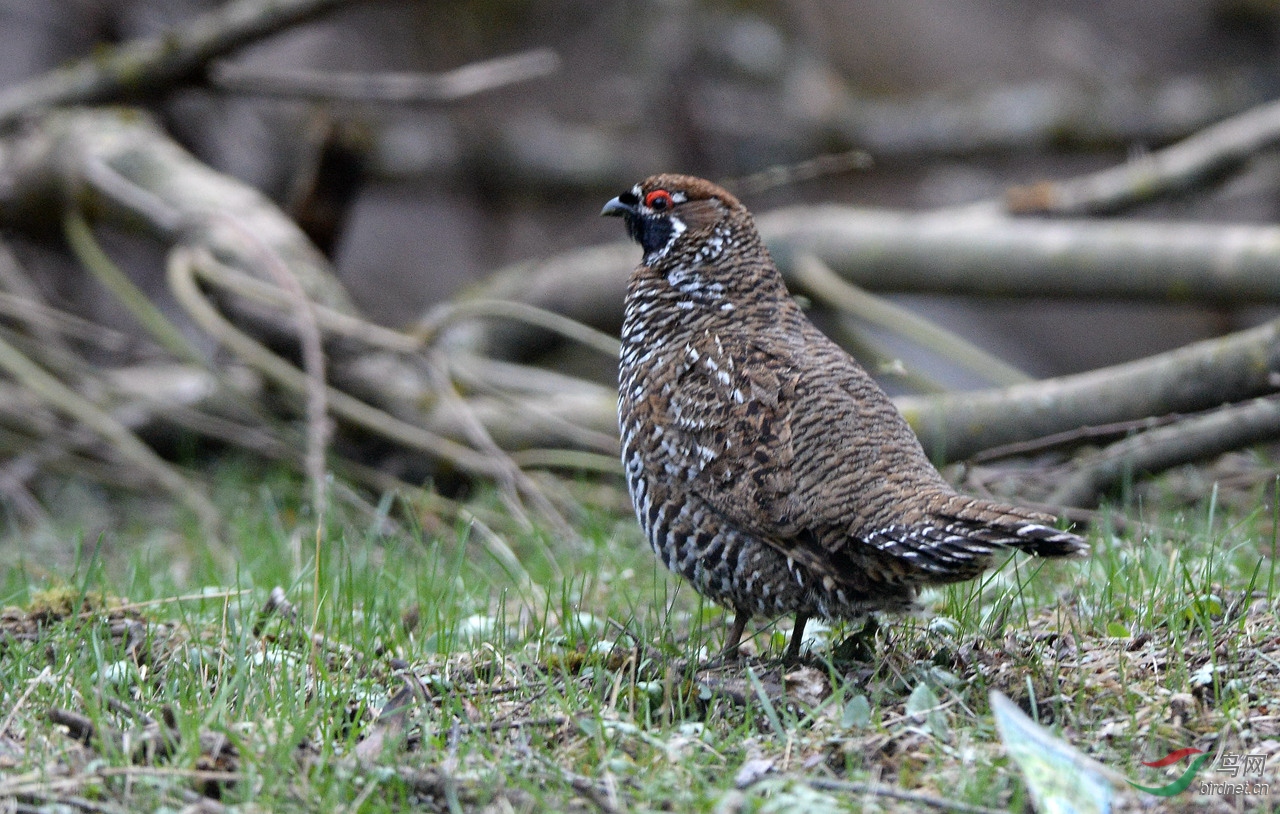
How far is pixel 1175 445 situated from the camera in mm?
5418

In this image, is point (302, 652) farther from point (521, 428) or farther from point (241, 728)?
point (521, 428)

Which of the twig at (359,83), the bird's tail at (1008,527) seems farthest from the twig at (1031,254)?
the bird's tail at (1008,527)

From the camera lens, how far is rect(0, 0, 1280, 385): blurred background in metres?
13.2

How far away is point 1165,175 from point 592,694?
20.9 ft

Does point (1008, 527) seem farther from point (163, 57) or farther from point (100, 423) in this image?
point (163, 57)

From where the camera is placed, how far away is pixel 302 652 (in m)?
3.78

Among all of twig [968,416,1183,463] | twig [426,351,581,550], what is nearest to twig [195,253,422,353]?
twig [426,351,581,550]

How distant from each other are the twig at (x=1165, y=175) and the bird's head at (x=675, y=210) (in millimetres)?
4056

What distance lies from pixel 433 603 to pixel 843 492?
1553mm

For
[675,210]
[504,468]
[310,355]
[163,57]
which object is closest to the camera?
[675,210]

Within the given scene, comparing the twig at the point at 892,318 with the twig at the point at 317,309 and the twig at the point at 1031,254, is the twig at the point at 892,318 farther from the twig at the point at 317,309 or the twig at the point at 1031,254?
the twig at the point at 317,309

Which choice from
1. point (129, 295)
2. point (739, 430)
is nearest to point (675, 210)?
point (739, 430)

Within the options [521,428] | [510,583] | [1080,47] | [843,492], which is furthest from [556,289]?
[1080,47]

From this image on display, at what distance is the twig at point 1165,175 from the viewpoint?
26.0 ft
